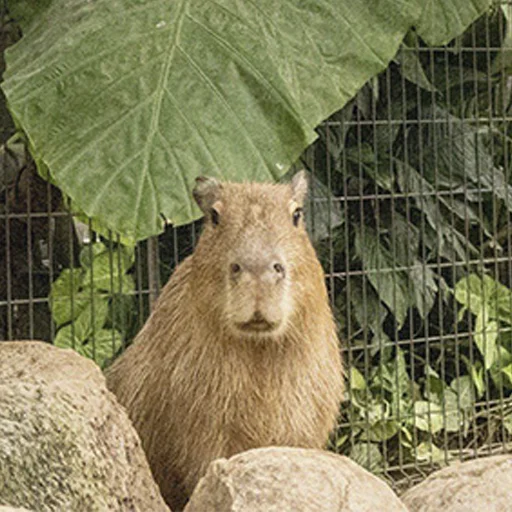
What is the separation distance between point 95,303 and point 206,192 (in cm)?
173

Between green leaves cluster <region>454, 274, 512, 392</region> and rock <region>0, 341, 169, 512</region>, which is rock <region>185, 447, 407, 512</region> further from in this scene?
green leaves cluster <region>454, 274, 512, 392</region>

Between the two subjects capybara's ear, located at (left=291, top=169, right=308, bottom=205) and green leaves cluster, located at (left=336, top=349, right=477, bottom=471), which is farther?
green leaves cluster, located at (left=336, top=349, right=477, bottom=471)

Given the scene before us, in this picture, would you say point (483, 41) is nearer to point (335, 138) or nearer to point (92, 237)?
point (335, 138)

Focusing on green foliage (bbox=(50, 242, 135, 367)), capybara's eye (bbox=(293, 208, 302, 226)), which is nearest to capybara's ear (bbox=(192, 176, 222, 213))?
capybara's eye (bbox=(293, 208, 302, 226))

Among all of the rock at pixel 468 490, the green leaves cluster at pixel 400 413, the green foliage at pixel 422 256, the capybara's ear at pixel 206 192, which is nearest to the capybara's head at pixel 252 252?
the capybara's ear at pixel 206 192

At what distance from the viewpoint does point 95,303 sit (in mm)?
4340

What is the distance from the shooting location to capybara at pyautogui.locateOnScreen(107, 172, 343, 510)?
262 centimetres

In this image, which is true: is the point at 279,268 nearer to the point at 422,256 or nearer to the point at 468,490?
the point at 468,490

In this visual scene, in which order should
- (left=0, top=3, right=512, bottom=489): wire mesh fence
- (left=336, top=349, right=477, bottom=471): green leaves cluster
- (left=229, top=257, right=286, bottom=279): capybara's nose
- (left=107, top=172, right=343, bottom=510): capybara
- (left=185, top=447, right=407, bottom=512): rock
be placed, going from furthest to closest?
(left=336, top=349, right=477, bottom=471): green leaves cluster < (left=0, top=3, right=512, bottom=489): wire mesh fence < (left=107, top=172, right=343, bottom=510): capybara < (left=229, top=257, right=286, bottom=279): capybara's nose < (left=185, top=447, right=407, bottom=512): rock

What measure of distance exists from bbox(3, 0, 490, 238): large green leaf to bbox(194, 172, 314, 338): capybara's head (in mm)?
69

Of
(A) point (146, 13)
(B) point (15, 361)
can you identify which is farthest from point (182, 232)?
(B) point (15, 361)

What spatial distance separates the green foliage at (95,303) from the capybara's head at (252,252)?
1.47m

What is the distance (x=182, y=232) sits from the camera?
14.7 ft

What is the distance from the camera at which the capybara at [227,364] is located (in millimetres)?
2621
